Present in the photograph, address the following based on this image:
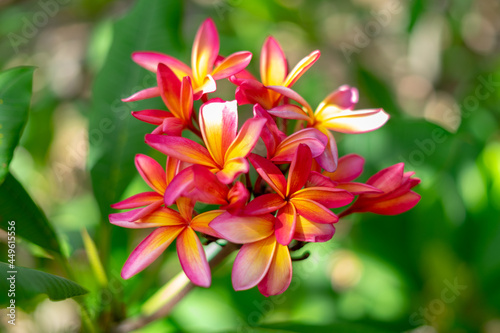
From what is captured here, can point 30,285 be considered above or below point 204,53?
below

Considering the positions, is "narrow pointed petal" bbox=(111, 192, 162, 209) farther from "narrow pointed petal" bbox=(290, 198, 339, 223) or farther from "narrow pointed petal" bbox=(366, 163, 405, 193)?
"narrow pointed petal" bbox=(366, 163, 405, 193)

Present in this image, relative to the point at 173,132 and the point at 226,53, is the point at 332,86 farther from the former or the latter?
the point at 173,132

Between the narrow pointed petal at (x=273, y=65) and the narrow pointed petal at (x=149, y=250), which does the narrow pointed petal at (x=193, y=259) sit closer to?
the narrow pointed petal at (x=149, y=250)

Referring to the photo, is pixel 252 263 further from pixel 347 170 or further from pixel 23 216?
pixel 23 216

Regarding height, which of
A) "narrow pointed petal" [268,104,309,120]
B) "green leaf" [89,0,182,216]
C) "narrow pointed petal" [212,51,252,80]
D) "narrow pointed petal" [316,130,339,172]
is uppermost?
"narrow pointed petal" [212,51,252,80]

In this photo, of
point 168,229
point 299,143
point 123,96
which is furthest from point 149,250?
point 123,96

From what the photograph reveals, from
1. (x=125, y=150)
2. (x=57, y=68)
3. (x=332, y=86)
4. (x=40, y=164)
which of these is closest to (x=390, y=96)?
(x=332, y=86)

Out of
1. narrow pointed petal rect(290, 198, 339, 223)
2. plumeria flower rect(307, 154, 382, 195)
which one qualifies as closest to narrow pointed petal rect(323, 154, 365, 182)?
plumeria flower rect(307, 154, 382, 195)
